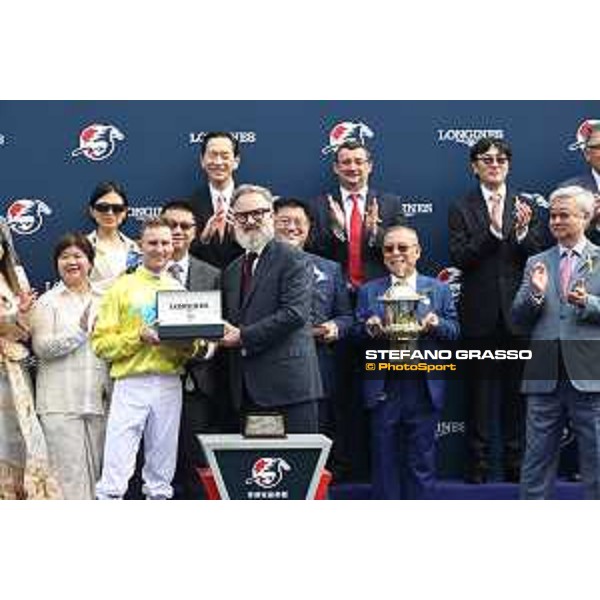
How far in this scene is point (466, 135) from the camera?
9.24m

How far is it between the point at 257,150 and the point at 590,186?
1793mm

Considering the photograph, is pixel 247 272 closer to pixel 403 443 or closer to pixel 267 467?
pixel 267 467

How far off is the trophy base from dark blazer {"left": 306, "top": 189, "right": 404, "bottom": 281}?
2.34ft

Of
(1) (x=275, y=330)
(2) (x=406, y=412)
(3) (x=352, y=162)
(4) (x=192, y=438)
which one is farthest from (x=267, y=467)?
(3) (x=352, y=162)

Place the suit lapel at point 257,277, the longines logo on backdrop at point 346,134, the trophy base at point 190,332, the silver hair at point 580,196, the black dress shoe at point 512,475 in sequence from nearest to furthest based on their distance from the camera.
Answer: the trophy base at point 190,332 → the suit lapel at point 257,277 → the silver hair at point 580,196 → the longines logo on backdrop at point 346,134 → the black dress shoe at point 512,475

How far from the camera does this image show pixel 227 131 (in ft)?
30.1

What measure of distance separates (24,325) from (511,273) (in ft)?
8.55

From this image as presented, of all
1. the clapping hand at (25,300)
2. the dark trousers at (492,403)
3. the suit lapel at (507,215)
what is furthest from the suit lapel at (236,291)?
the suit lapel at (507,215)

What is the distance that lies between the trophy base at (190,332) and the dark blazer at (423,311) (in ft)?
2.51

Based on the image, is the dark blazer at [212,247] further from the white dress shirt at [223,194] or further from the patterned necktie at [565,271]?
the patterned necktie at [565,271]

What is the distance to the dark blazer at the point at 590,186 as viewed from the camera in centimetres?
919

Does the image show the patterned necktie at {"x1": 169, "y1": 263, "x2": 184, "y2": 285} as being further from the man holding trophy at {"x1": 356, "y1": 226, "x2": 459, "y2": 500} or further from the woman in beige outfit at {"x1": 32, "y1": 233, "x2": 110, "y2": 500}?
the man holding trophy at {"x1": 356, "y1": 226, "x2": 459, "y2": 500}

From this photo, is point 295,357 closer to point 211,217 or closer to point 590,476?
point 211,217

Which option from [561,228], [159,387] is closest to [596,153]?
[561,228]
